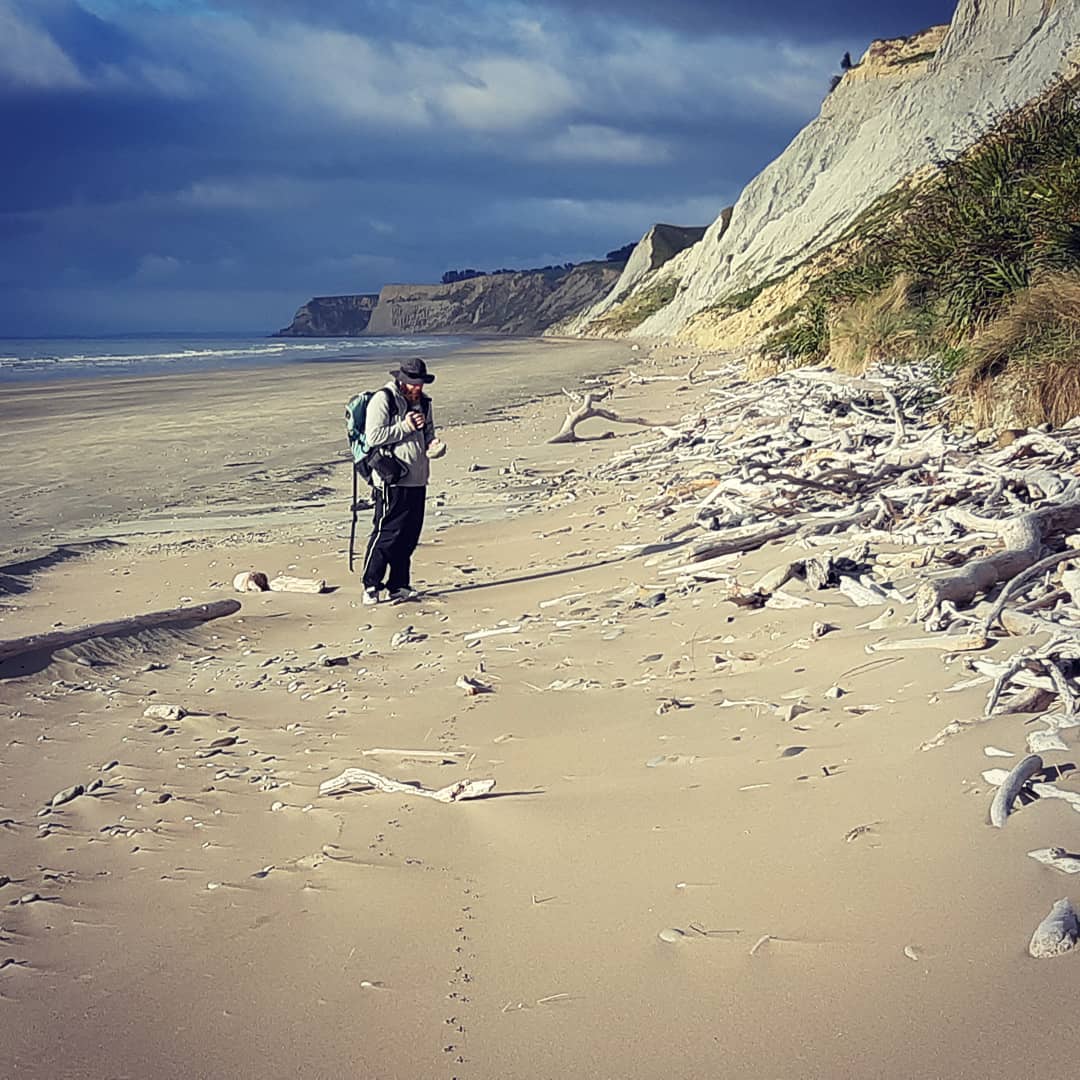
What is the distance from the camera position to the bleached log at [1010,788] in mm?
2760

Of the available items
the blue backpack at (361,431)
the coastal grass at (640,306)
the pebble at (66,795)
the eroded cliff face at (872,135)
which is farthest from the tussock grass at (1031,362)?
the coastal grass at (640,306)

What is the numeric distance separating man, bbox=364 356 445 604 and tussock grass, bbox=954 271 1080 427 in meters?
4.34

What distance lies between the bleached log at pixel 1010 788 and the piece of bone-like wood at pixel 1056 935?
0.44 m

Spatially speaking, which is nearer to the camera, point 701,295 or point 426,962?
point 426,962

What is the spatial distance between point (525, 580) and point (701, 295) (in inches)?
2513

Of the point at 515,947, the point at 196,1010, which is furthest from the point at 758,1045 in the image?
the point at 196,1010

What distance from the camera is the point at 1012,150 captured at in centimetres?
1277

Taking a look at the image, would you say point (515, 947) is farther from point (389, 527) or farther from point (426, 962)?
point (389, 527)

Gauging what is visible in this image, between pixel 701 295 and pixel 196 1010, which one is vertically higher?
pixel 701 295

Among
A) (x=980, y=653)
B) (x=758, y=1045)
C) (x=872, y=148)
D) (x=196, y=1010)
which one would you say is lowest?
(x=196, y=1010)

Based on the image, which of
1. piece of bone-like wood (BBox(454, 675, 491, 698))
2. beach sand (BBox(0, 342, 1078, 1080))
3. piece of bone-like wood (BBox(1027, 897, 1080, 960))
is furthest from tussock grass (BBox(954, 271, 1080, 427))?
piece of bone-like wood (BBox(1027, 897, 1080, 960))

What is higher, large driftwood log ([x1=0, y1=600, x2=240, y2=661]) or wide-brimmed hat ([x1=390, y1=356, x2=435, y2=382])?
wide-brimmed hat ([x1=390, y1=356, x2=435, y2=382])

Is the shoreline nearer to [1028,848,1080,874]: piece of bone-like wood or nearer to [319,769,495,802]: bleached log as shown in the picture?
[319,769,495,802]: bleached log

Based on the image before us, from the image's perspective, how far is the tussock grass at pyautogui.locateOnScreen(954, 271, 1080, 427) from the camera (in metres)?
7.76
